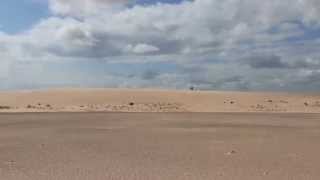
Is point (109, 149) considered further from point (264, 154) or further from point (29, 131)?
point (29, 131)

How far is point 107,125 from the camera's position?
79.9 feet

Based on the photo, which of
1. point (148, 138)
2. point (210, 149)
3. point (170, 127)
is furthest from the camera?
point (170, 127)

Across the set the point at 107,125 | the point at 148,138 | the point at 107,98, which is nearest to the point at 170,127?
the point at 107,125

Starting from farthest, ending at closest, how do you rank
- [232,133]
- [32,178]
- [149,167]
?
1. [232,133]
2. [149,167]
3. [32,178]

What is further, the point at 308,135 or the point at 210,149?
the point at 308,135

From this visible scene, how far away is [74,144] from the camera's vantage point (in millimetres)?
16750

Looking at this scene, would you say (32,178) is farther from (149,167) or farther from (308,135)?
(308,135)

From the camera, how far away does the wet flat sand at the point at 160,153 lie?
11.5m

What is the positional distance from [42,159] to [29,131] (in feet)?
26.2

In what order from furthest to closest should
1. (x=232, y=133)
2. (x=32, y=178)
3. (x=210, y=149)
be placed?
(x=232, y=133)
(x=210, y=149)
(x=32, y=178)

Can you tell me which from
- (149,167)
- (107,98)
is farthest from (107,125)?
(107,98)

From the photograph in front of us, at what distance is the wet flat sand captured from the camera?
11.5 meters

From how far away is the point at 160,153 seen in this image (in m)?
14.6

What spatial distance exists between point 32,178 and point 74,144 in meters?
5.72
